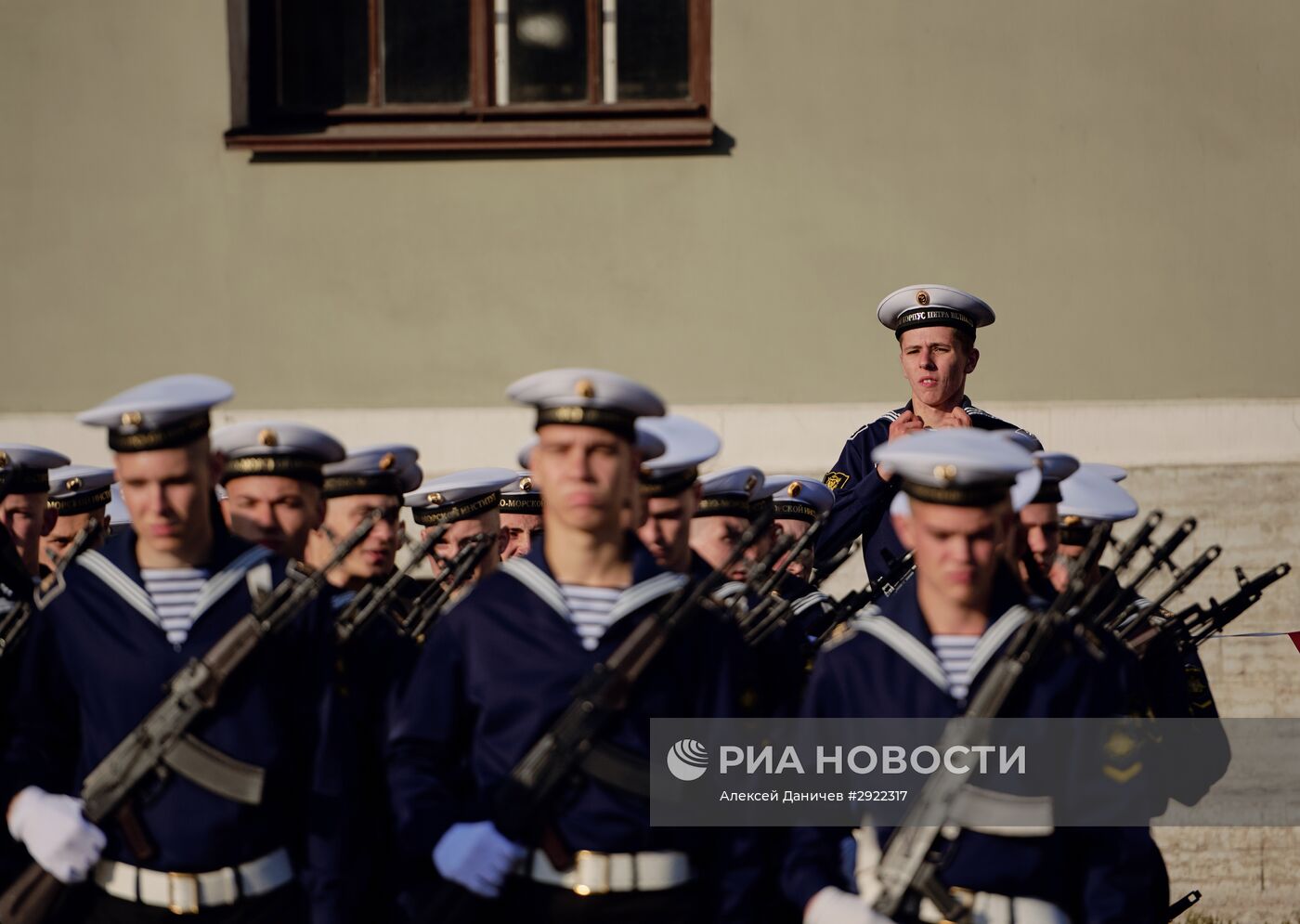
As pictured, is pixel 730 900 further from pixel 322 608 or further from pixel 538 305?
pixel 538 305

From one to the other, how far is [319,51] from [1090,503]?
5086mm

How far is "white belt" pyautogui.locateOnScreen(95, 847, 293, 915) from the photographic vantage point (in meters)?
4.66

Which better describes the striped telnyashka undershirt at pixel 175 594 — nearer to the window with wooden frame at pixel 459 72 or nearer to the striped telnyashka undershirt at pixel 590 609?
the striped telnyashka undershirt at pixel 590 609

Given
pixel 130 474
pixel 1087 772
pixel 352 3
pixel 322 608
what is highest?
pixel 352 3

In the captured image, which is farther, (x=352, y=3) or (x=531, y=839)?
(x=352, y=3)

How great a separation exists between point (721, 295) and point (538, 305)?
35.6 inches

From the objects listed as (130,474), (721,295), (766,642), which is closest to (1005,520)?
(766,642)

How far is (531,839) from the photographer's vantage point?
4.56 metres

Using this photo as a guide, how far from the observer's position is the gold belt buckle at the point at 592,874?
4.55 meters

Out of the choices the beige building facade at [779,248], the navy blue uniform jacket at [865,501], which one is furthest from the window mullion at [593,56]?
the navy blue uniform jacket at [865,501]

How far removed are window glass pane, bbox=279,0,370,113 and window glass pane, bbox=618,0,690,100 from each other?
1331 millimetres

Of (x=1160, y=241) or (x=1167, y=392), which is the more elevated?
(x=1160, y=241)

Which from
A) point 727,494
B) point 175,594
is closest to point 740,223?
point 727,494

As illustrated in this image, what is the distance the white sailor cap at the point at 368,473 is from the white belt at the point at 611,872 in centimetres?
204
